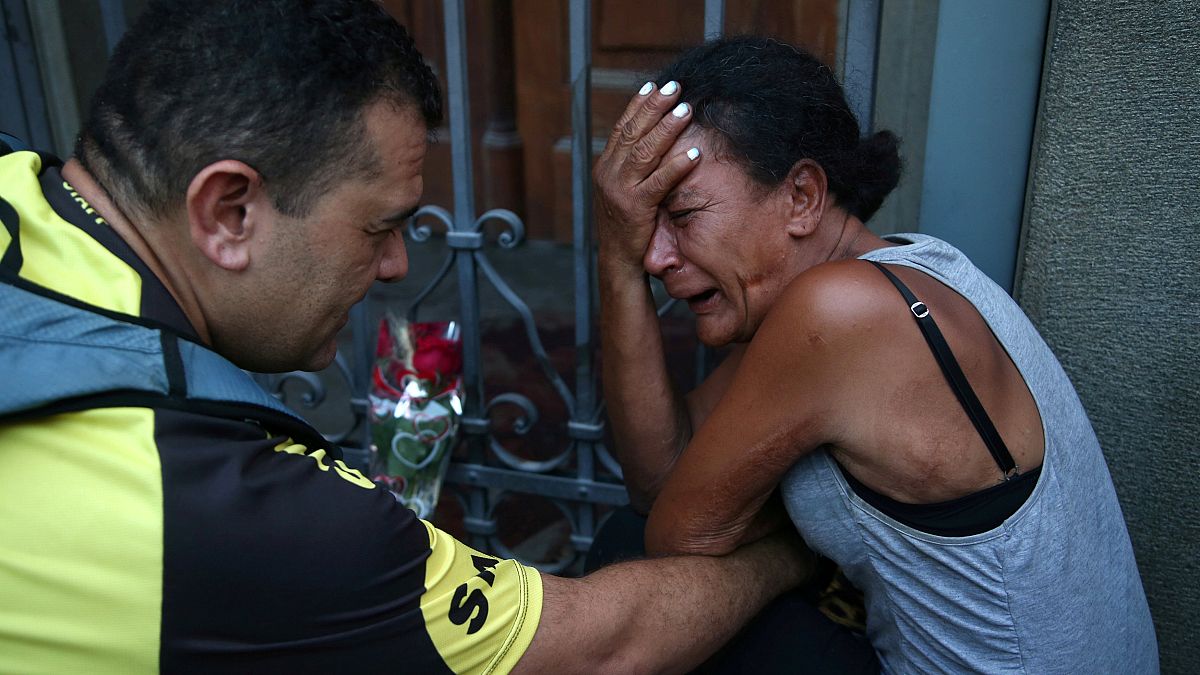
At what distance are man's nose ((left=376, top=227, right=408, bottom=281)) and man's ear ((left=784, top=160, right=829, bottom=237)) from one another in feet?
2.46

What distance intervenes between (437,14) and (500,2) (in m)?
0.48

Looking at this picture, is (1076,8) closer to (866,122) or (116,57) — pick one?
(866,122)

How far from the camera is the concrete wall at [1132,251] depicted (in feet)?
6.66

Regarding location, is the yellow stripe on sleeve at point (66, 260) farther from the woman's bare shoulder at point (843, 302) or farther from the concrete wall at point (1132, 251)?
the concrete wall at point (1132, 251)

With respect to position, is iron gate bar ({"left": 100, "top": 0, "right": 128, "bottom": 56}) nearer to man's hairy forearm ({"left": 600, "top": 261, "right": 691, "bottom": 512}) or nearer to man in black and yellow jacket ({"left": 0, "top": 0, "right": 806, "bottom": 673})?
man in black and yellow jacket ({"left": 0, "top": 0, "right": 806, "bottom": 673})

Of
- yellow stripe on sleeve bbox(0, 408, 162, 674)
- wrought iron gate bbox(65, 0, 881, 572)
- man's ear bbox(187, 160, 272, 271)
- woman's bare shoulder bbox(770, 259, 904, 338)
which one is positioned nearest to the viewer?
yellow stripe on sleeve bbox(0, 408, 162, 674)

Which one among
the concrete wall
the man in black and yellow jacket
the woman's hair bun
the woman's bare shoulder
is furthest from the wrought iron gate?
the man in black and yellow jacket

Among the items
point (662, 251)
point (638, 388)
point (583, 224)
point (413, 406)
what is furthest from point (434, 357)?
point (662, 251)

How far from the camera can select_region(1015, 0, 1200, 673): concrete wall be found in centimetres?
203

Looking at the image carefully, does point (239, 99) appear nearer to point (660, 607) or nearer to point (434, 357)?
point (660, 607)

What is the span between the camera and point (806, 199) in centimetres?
196

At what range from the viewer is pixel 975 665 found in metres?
1.77

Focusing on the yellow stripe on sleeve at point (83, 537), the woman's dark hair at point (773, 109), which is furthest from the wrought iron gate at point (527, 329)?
the yellow stripe on sleeve at point (83, 537)

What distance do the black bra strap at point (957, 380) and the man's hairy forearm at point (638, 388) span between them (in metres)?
0.70
